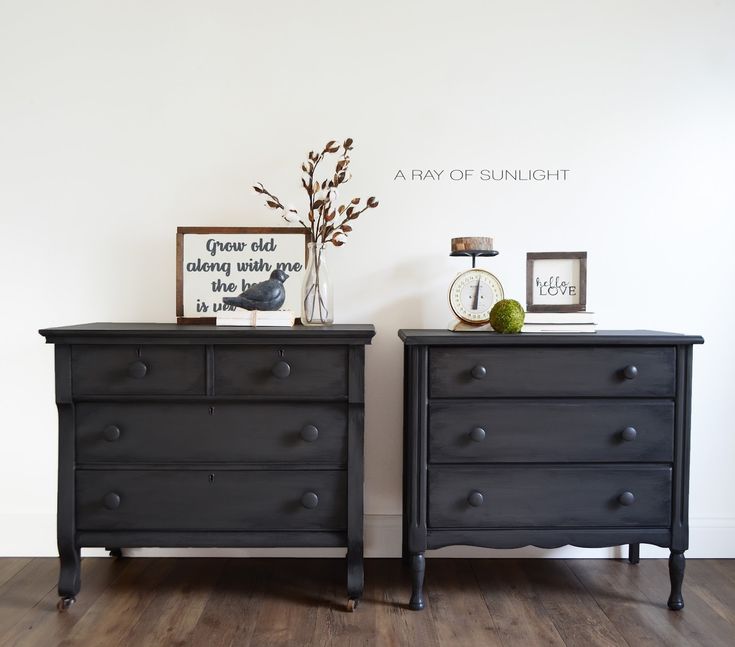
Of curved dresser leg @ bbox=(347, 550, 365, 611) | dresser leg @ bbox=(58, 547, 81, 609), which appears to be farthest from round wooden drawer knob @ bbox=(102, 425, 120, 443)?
curved dresser leg @ bbox=(347, 550, 365, 611)

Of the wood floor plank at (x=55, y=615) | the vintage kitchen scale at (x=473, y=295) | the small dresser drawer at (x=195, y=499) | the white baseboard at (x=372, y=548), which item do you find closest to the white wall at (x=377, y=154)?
the white baseboard at (x=372, y=548)

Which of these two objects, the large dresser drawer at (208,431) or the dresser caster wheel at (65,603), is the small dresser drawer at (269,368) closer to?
the large dresser drawer at (208,431)

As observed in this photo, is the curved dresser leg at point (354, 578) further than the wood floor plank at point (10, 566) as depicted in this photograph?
No

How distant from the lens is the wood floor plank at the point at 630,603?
167 centimetres

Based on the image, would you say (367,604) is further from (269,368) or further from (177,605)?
(269,368)

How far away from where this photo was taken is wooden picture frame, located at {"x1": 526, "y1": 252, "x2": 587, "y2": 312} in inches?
80.6

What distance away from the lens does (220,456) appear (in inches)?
70.9

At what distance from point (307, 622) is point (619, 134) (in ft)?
6.78

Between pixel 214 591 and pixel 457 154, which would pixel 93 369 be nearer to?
pixel 214 591

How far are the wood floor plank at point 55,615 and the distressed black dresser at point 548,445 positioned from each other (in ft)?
3.51

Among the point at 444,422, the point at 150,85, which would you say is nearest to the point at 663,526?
the point at 444,422

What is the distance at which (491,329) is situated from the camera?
6.80 feet

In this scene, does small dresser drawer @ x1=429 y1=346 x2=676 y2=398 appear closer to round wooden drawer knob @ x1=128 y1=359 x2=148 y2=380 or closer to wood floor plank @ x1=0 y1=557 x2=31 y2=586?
round wooden drawer knob @ x1=128 y1=359 x2=148 y2=380

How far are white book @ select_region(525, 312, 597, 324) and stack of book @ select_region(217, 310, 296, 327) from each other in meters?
0.80
